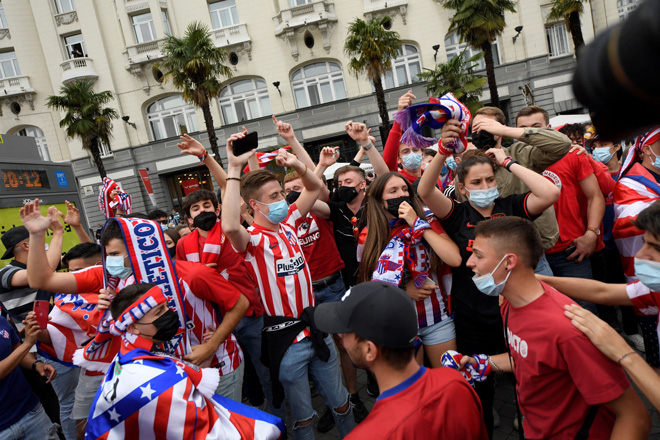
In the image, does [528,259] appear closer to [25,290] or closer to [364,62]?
[25,290]

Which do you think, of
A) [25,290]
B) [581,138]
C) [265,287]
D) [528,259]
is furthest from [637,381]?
[581,138]

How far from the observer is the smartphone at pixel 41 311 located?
3092 mm

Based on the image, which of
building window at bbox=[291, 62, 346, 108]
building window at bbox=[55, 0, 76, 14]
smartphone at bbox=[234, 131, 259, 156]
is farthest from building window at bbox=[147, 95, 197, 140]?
smartphone at bbox=[234, 131, 259, 156]

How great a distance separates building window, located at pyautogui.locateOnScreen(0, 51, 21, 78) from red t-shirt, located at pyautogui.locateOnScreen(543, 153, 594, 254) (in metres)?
31.8

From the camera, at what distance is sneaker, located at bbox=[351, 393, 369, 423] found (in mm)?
3693

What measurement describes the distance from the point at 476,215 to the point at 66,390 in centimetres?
422

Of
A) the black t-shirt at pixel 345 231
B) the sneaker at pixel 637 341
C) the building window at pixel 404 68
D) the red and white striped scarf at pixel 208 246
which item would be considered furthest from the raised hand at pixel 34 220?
the building window at pixel 404 68

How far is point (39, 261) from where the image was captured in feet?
9.00

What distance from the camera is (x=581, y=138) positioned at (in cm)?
622

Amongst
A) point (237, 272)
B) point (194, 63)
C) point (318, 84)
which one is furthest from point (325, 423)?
point (318, 84)

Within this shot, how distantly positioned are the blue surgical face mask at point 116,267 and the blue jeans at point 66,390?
1.68 metres

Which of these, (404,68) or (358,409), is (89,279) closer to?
(358,409)

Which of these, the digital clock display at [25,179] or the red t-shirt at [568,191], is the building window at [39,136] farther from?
the red t-shirt at [568,191]

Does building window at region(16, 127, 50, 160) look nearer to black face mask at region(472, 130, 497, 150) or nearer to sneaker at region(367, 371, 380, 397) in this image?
sneaker at region(367, 371, 380, 397)
